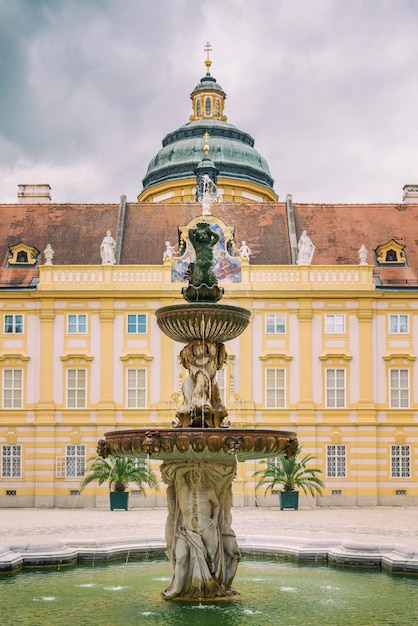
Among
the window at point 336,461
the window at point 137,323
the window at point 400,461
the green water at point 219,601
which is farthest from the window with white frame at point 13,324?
the green water at point 219,601

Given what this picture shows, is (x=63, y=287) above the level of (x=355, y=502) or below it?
above

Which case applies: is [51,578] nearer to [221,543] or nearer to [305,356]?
[221,543]

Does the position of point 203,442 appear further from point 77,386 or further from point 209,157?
point 209,157

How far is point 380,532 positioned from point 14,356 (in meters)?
19.6

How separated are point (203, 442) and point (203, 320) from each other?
2273 mm

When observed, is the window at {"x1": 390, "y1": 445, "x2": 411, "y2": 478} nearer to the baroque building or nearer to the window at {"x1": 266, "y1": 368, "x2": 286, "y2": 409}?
the baroque building

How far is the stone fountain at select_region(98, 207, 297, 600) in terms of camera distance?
1427cm

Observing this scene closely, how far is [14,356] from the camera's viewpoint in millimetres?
40719

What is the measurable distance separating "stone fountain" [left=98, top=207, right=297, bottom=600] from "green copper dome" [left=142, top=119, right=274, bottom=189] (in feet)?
140

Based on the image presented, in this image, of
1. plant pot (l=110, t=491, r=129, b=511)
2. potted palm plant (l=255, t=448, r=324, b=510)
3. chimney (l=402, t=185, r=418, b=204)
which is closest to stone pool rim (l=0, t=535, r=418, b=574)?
plant pot (l=110, t=491, r=129, b=511)

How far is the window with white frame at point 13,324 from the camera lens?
1613 inches

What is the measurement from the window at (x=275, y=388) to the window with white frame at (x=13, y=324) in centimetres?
988

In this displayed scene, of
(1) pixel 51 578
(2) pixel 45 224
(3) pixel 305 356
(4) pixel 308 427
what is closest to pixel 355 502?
(4) pixel 308 427

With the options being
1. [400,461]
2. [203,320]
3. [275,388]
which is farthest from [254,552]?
[400,461]
